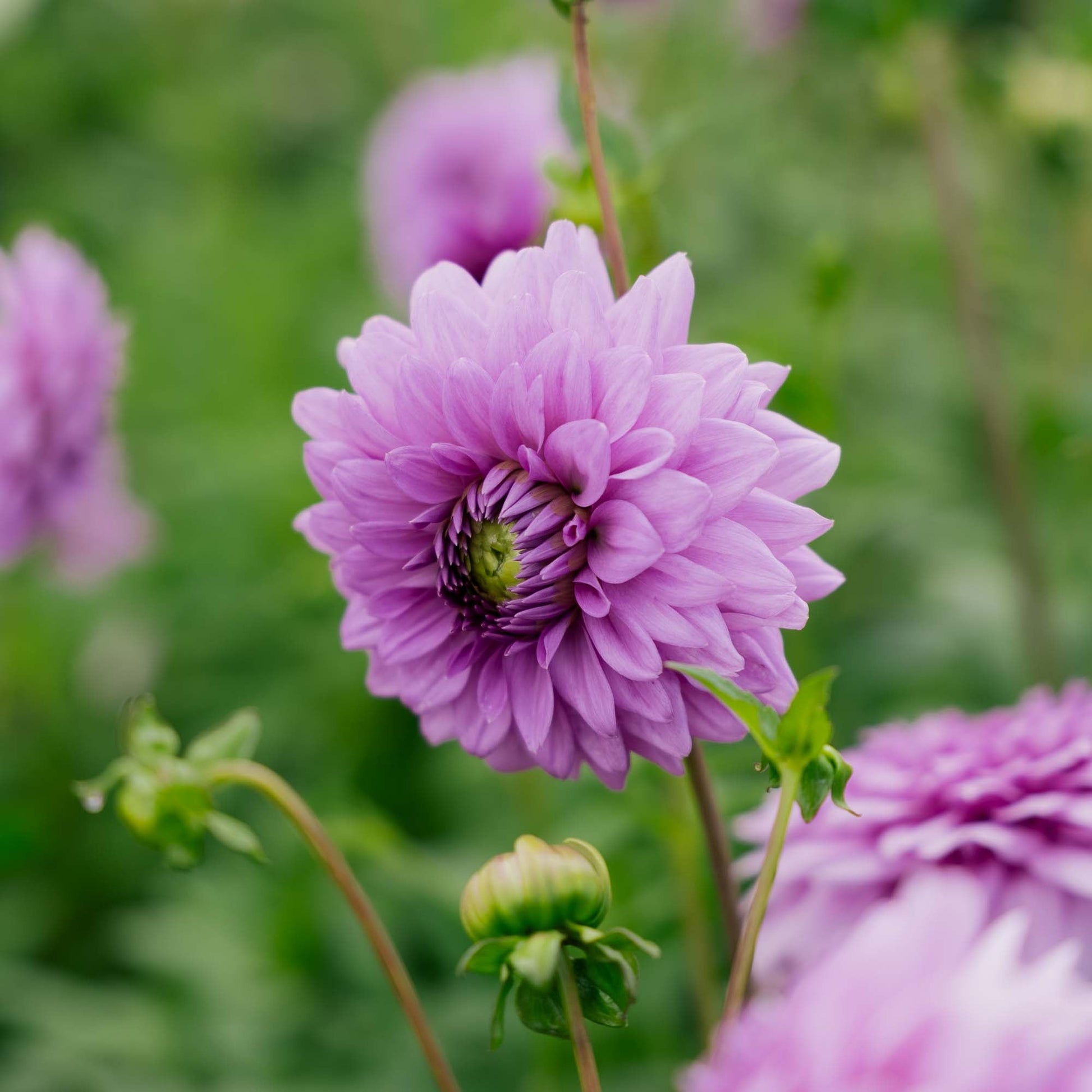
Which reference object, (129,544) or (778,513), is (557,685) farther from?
(129,544)

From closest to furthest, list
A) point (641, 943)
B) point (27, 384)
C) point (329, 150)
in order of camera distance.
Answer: point (641, 943)
point (27, 384)
point (329, 150)

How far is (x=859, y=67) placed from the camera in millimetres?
1975

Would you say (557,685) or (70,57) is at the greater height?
(70,57)

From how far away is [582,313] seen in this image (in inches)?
23.0

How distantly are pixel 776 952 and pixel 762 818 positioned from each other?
0.24 ft

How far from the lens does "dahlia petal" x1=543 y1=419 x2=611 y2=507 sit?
22.9 inches

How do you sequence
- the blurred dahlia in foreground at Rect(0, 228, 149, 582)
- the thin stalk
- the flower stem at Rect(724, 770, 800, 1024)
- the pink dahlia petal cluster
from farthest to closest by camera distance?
the thin stalk, the blurred dahlia in foreground at Rect(0, 228, 149, 582), the flower stem at Rect(724, 770, 800, 1024), the pink dahlia petal cluster

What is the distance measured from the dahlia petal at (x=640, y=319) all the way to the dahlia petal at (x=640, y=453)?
38 millimetres

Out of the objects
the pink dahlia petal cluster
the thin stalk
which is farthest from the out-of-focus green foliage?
the pink dahlia petal cluster

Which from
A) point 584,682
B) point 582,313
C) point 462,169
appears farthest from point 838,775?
point 462,169

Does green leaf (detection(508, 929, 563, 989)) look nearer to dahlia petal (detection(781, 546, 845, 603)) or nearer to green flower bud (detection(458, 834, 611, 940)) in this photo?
green flower bud (detection(458, 834, 611, 940))

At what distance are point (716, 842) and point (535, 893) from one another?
5.2 inches

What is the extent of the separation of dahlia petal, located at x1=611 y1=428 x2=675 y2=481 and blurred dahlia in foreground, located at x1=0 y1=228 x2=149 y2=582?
31.3 inches

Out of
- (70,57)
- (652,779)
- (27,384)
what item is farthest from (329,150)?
(652,779)
